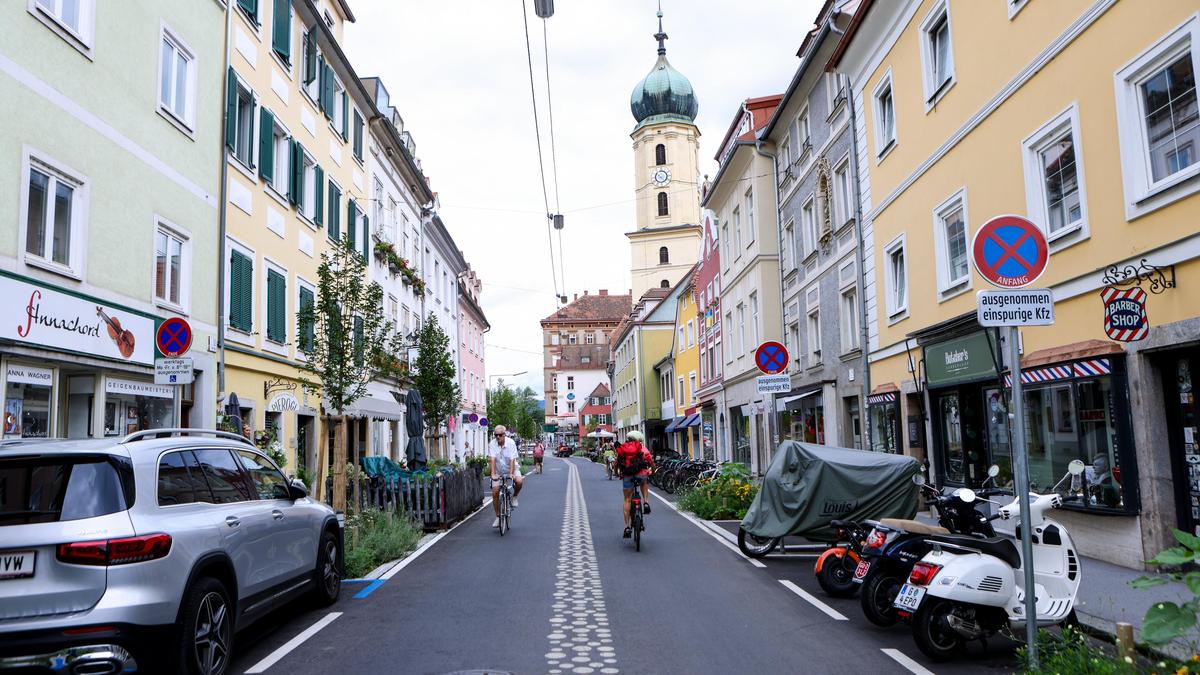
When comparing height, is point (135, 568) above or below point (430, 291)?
below

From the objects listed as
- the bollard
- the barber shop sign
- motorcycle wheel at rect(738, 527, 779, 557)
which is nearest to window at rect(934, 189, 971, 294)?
the barber shop sign

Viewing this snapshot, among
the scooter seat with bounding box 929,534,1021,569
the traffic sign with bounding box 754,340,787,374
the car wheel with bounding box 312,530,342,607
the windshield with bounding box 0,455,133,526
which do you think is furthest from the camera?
the traffic sign with bounding box 754,340,787,374

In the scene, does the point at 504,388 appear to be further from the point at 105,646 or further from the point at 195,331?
the point at 105,646

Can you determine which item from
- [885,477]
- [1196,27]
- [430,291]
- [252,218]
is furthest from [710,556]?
[430,291]

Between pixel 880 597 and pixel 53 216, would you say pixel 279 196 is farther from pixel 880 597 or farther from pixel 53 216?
pixel 880 597

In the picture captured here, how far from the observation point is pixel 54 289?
1054 cm

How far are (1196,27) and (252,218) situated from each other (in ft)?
51.8

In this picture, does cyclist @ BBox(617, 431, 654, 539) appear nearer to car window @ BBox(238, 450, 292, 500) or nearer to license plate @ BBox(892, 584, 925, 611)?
car window @ BBox(238, 450, 292, 500)

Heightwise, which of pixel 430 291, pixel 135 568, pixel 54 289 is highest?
pixel 430 291

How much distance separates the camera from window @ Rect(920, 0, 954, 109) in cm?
1448

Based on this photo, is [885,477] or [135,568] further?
[885,477]

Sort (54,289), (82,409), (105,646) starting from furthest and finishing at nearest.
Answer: (82,409) < (54,289) < (105,646)

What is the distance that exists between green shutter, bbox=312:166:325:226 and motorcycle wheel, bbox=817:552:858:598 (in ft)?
55.4

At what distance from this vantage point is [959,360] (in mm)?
14289
